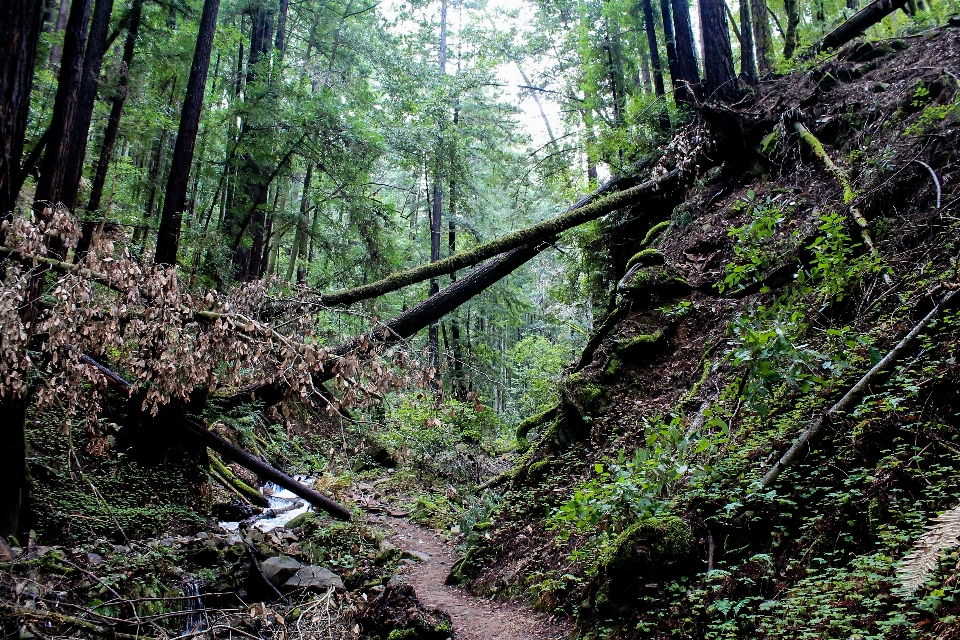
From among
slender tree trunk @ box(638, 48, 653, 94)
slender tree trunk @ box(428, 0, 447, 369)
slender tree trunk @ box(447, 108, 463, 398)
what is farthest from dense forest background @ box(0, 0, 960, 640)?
slender tree trunk @ box(447, 108, 463, 398)

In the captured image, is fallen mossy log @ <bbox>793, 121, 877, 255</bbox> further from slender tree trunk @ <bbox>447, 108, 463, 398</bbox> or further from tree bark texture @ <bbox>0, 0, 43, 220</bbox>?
slender tree trunk @ <bbox>447, 108, 463, 398</bbox>

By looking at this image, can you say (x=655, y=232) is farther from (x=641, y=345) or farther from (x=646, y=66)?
(x=646, y=66)

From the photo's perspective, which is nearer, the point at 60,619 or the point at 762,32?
the point at 60,619

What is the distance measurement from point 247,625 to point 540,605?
2.65 meters

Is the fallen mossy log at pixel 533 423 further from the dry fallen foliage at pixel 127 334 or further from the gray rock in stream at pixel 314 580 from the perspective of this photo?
the dry fallen foliage at pixel 127 334

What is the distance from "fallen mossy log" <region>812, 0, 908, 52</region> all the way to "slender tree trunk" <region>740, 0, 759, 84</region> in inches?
38.8

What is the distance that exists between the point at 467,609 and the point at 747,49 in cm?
1045

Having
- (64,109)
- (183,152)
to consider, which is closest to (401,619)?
(64,109)

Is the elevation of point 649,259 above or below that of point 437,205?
below

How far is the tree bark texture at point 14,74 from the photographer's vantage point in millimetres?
4105

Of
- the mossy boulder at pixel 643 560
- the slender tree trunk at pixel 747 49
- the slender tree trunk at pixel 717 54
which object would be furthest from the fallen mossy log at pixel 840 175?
the mossy boulder at pixel 643 560

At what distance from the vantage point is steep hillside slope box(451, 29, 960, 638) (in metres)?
2.81

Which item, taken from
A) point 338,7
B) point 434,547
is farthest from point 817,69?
point 338,7

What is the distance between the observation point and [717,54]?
8.88 metres
